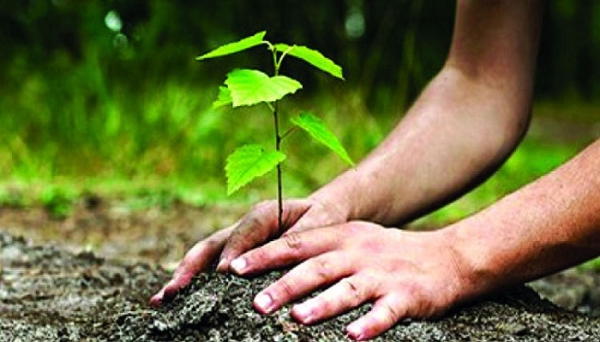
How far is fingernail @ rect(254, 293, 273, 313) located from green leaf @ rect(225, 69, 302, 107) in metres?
0.31

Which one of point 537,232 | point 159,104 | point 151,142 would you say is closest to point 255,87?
point 537,232

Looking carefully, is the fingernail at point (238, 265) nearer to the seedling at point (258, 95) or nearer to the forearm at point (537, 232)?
the seedling at point (258, 95)

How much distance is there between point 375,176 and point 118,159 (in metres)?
3.26

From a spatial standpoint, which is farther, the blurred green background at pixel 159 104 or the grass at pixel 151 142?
the blurred green background at pixel 159 104

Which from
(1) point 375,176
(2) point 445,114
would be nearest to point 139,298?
(1) point 375,176

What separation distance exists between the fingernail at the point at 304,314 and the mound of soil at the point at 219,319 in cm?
1

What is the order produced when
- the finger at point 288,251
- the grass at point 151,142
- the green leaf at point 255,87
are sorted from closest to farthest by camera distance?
→ the green leaf at point 255,87 < the finger at point 288,251 < the grass at point 151,142

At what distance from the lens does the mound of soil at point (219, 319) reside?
6.20 ft

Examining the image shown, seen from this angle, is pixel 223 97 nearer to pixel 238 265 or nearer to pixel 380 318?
pixel 238 265

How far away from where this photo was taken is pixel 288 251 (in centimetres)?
197

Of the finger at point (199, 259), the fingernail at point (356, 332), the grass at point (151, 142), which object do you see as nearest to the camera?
the fingernail at point (356, 332)

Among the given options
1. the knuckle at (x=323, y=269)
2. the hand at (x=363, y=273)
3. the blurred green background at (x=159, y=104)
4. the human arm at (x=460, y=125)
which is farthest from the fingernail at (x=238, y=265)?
the blurred green background at (x=159, y=104)

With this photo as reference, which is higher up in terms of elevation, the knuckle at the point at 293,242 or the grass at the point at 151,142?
the grass at the point at 151,142

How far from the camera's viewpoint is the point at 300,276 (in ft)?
6.25
